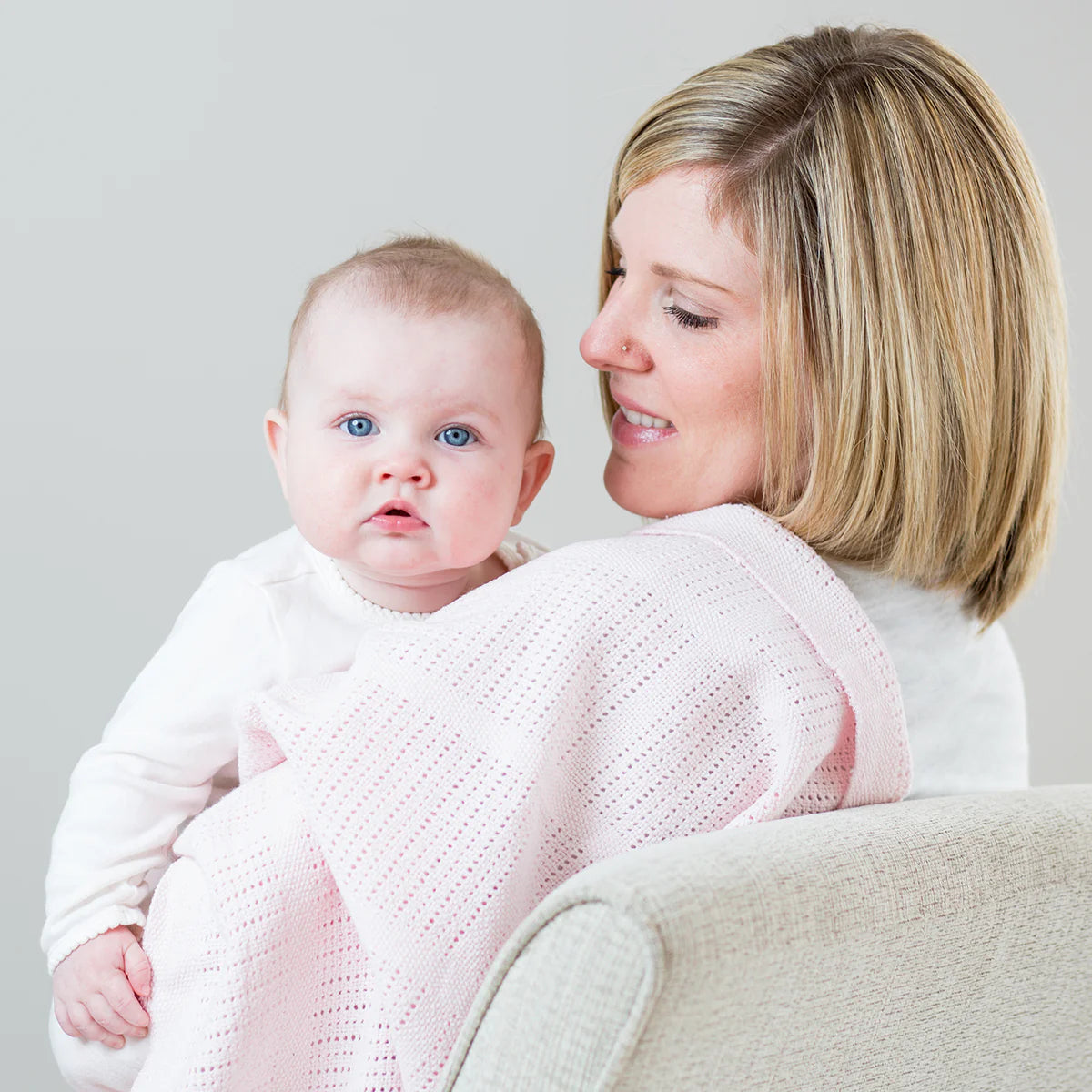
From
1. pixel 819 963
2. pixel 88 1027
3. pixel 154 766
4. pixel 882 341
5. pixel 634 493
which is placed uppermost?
pixel 882 341

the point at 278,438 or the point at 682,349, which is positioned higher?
the point at 682,349

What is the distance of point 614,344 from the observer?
145cm

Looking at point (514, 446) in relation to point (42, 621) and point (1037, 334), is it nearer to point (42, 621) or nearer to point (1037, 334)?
point (1037, 334)

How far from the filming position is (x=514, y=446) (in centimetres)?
147

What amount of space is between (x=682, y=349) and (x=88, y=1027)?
2.93 feet

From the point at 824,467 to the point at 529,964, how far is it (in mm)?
640

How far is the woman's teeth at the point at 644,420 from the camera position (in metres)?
1.49

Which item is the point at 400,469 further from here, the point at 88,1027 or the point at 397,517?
the point at 88,1027

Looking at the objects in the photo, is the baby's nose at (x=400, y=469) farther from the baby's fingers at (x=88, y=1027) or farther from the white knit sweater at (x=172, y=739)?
the baby's fingers at (x=88, y=1027)

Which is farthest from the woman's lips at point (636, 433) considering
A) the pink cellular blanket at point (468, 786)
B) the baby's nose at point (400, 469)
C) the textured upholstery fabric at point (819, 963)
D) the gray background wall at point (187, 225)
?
the gray background wall at point (187, 225)

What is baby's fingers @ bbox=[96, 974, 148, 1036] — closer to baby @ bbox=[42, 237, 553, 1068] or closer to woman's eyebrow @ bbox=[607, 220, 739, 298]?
baby @ bbox=[42, 237, 553, 1068]

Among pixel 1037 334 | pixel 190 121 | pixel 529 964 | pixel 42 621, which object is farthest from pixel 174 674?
pixel 190 121

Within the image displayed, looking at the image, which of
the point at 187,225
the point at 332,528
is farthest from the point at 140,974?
the point at 187,225

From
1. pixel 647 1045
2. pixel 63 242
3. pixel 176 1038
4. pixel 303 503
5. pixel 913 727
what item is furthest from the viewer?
pixel 63 242
